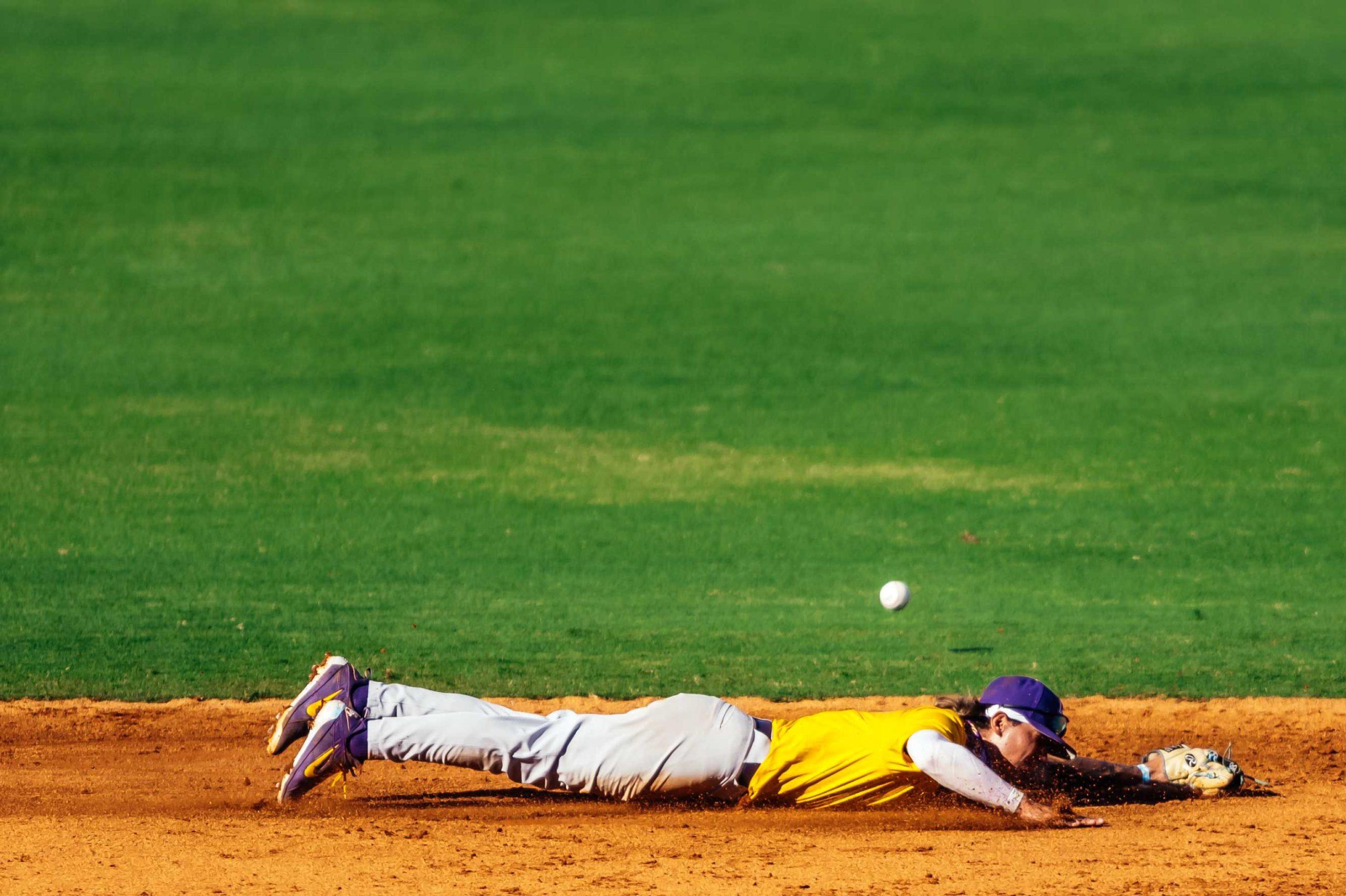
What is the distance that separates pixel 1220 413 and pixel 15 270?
47.4ft

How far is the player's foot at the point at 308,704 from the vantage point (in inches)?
270

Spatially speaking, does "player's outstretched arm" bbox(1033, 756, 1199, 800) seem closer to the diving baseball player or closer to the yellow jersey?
the diving baseball player

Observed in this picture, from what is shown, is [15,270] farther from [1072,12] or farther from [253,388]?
[1072,12]

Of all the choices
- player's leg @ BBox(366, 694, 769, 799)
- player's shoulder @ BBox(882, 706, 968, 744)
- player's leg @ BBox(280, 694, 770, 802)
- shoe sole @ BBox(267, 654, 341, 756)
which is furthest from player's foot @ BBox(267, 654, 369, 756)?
player's shoulder @ BBox(882, 706, 968, 744)

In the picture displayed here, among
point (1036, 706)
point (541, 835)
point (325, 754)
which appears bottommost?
point (541, 835)

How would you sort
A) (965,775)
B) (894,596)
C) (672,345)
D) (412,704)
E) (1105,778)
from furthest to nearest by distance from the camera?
(672,345)
(894,596)
(1105,778)
(412,704)
(965,775)

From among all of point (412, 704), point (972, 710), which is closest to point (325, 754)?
point (412, 704)

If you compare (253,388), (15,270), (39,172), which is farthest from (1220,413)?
(39,172)

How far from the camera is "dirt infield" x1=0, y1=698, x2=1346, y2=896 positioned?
5.79 metres

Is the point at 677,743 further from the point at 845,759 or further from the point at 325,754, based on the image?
the point at 325,754

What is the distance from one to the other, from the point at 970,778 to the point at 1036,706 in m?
0.51

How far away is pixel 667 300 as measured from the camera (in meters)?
18.8

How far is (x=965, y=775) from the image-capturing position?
640 cm

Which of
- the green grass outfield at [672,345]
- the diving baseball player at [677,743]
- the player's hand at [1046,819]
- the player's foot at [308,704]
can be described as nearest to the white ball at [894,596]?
the green grass outfield at [672,345]
